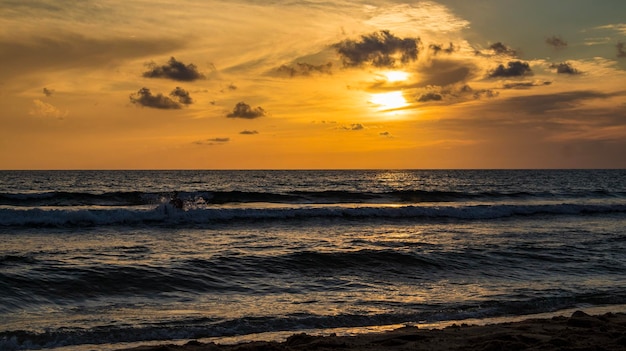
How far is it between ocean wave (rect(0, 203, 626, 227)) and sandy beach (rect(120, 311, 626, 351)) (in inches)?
766

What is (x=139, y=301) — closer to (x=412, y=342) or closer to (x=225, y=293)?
(x=225, y=293)

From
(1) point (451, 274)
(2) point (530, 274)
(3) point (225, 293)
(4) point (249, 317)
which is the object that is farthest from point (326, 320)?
(2) point (530, 274)

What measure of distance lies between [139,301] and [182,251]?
6.10 m

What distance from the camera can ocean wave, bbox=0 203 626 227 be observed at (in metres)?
26.0

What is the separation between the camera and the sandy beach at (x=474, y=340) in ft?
25.9

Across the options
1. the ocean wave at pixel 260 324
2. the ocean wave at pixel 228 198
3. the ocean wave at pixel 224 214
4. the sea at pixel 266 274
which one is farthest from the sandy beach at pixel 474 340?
the ocean wave at pixel 228 198

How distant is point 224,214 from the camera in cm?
2908

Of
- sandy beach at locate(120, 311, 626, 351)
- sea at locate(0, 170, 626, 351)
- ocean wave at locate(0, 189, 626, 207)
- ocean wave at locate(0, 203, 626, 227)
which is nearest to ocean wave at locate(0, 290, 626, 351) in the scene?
sea at locate(0, 170, 626, 351)

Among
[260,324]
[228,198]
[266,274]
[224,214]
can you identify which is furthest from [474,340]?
[228,198]

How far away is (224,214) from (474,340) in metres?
21.9

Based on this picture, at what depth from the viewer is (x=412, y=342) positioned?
8312 millimetres

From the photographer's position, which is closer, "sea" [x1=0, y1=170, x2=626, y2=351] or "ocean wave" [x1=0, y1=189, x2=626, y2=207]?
"sea" [x1=0, y1=170, x2=626, y2=351]

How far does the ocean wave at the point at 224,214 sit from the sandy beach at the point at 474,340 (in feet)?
63.8

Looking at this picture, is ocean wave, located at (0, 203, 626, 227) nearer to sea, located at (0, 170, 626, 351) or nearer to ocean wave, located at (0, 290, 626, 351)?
sea, located at (0, 170, 626, 351)
